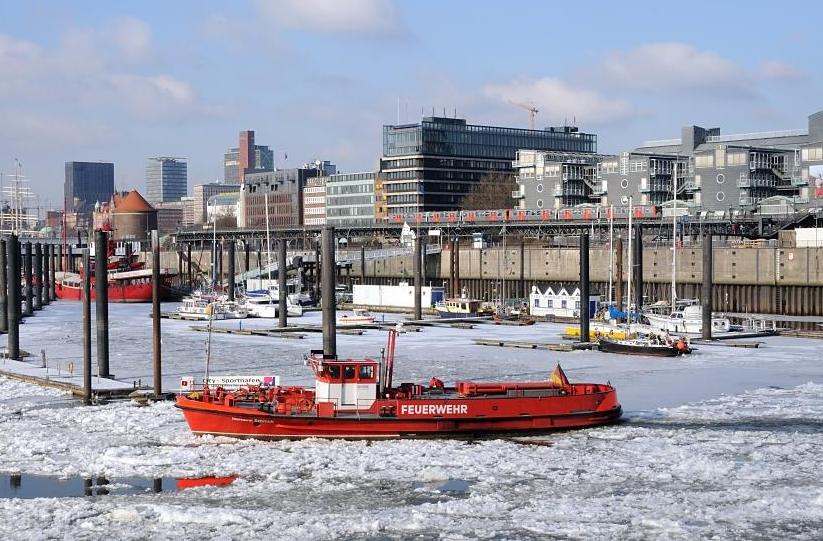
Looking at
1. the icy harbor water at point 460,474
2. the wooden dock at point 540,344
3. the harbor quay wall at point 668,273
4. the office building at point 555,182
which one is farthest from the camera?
the office building at point 555,182

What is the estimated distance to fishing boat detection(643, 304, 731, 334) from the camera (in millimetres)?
78562

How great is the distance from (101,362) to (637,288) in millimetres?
45647

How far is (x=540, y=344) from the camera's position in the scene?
7062 cm

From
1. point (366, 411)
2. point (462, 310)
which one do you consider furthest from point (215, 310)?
point (366, 411)

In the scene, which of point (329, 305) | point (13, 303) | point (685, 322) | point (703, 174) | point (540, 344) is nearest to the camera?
point (329, 305)

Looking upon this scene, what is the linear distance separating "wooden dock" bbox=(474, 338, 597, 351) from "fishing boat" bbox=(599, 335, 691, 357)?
205 cm

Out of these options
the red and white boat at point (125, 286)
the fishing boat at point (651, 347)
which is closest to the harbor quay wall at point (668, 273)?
the red and white boat at point (125, 286)

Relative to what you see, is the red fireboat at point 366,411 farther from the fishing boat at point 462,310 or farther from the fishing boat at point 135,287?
the fishing boat at point 135,287

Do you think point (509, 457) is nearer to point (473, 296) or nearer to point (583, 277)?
point (583, 277)

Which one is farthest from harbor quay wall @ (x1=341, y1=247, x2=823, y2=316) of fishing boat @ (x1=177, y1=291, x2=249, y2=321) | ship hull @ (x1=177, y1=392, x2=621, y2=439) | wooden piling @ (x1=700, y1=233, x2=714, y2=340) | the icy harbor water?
ship hull @ (x1=177, y1=392, x2=621, y2=439)

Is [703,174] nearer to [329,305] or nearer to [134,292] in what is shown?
[134,292]

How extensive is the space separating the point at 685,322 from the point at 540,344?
13.8m

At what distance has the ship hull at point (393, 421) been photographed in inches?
1567

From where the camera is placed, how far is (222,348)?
7150cm
